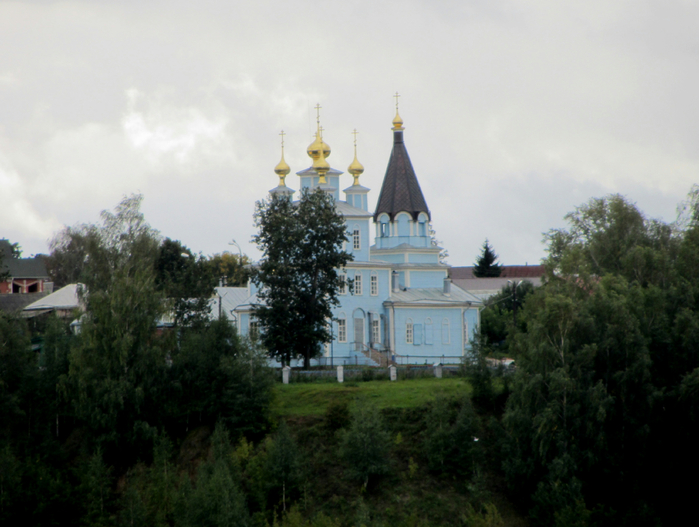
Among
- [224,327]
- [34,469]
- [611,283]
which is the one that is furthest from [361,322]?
[34,469]

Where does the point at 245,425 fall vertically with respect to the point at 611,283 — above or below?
below

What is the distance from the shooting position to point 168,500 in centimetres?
2958

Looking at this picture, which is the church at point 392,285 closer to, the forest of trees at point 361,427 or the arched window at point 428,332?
the arched window at point 428,332

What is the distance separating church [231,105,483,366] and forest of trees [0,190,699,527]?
33.2ft

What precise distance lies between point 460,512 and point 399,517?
5.90ft

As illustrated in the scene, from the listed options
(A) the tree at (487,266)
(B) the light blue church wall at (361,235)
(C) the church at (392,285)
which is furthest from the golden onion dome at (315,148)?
(A) the tree at (487,266)

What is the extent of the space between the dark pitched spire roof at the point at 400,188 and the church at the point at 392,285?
51mm

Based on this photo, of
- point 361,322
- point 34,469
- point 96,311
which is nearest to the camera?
point 34,469

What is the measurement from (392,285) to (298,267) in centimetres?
1118

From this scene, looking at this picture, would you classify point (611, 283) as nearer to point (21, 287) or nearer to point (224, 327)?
point (224, 327)

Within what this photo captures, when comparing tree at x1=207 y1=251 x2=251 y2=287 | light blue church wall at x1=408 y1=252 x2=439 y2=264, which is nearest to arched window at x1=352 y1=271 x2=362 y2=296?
light blue church wall at x1=408 y1=252 x2=439 y2=264

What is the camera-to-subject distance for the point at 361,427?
2933 centimetres

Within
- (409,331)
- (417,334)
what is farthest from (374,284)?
(417,334)

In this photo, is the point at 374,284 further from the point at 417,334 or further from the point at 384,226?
the point at 384,226
